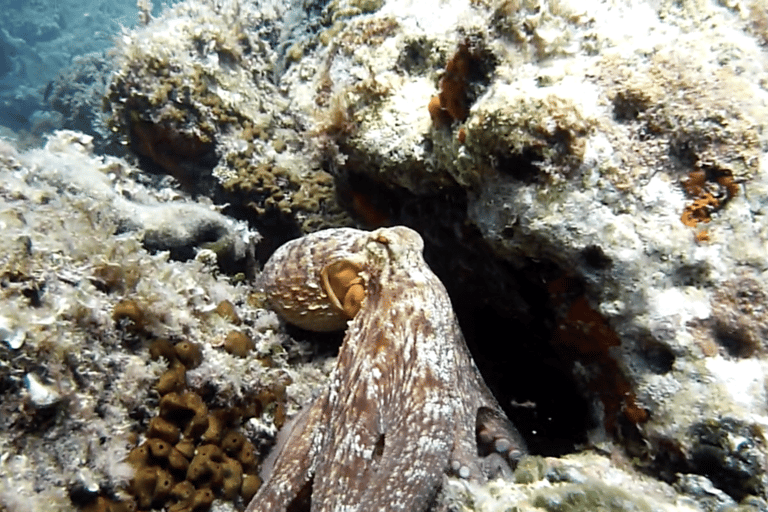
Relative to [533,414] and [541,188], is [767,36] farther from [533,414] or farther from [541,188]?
[533,414]

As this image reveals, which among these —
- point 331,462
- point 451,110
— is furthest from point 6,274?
point 451,110

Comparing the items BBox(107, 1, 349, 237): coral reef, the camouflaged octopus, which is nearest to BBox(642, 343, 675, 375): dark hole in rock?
the camouflaged octopus

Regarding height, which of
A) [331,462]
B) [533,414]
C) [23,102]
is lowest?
[331,462]

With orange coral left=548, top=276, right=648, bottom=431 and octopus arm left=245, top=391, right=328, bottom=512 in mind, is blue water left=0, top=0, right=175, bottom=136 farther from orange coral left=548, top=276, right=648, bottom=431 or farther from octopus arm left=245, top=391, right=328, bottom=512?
orange coral left=548, top=276, right=648, bottom=431

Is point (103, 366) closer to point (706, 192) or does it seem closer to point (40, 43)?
point (706, 192)

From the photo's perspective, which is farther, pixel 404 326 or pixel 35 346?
pixel 404 326

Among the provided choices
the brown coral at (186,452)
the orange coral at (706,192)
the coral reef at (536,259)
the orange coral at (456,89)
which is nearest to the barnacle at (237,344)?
the coral reef at (536,259)

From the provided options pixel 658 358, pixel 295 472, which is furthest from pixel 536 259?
pixel 295 472

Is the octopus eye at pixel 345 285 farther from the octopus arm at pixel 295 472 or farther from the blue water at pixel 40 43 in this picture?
the blue water at pixel 40 43

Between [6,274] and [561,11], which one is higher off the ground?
[561,11]
